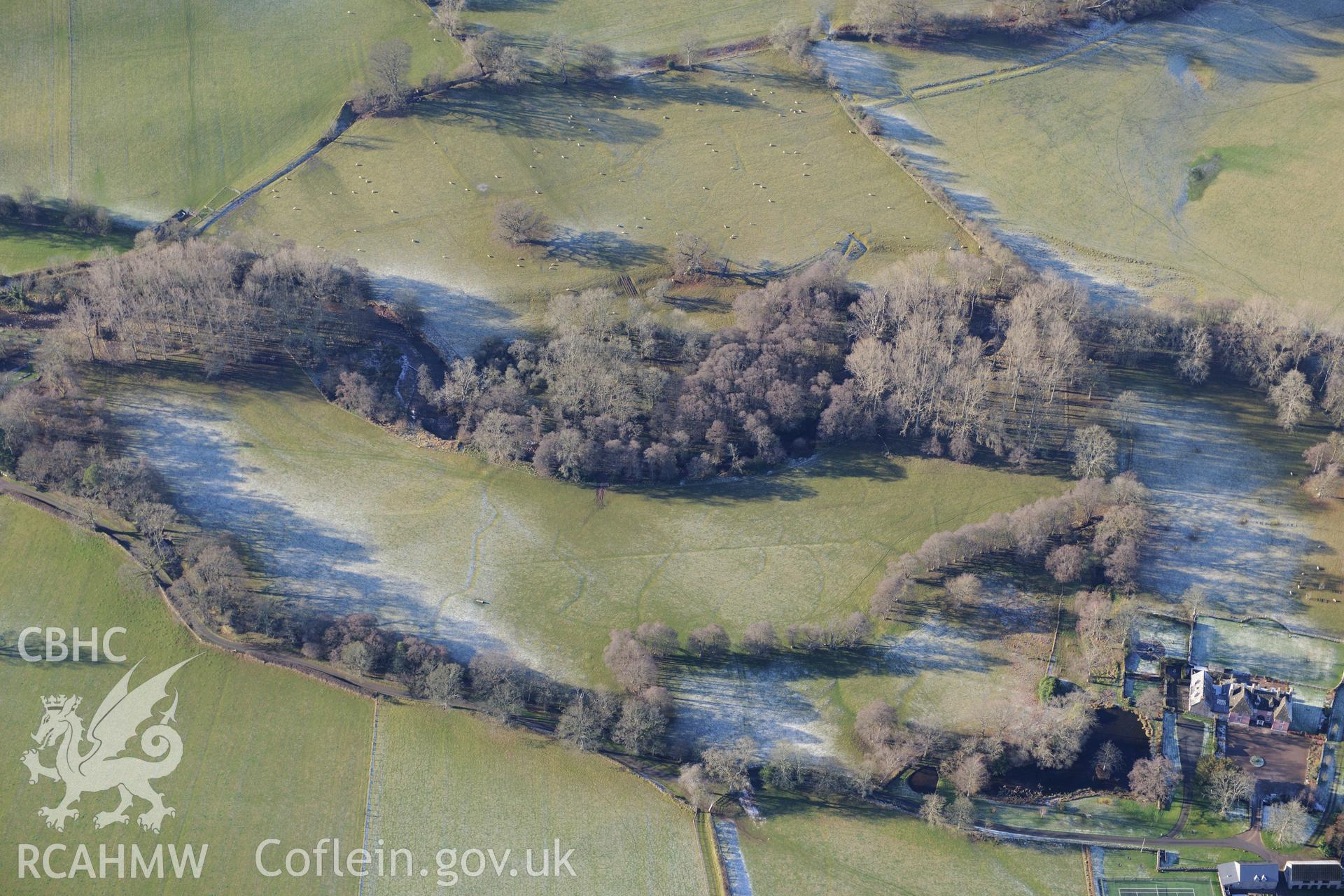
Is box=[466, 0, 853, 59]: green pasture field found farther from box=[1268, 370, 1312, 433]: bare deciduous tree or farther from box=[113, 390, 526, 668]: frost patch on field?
box=[1268, 370, 1312, 433]: bare deciduous tree

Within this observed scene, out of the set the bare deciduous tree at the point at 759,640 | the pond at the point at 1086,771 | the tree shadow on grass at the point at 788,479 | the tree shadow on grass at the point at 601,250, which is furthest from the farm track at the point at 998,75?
the pond at the point at 1086,771

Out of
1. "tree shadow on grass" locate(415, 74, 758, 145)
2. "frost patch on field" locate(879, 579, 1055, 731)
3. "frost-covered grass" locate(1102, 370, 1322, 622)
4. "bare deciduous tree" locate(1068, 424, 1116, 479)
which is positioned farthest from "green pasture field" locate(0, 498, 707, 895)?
"tree shadow on grass" locate(415, 74, 758, 145)

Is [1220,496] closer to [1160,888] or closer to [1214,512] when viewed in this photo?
[1214,512]

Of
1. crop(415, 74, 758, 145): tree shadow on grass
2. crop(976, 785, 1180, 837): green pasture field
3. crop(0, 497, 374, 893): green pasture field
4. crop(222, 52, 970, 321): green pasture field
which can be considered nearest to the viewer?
crop(0, 497, 374, 893): green pasture field

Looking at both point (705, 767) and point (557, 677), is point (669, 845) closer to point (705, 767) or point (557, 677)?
point (705, 767)

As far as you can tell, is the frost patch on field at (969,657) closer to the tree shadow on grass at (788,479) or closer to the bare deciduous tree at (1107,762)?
the bare deciduous tree at (1107,762)
